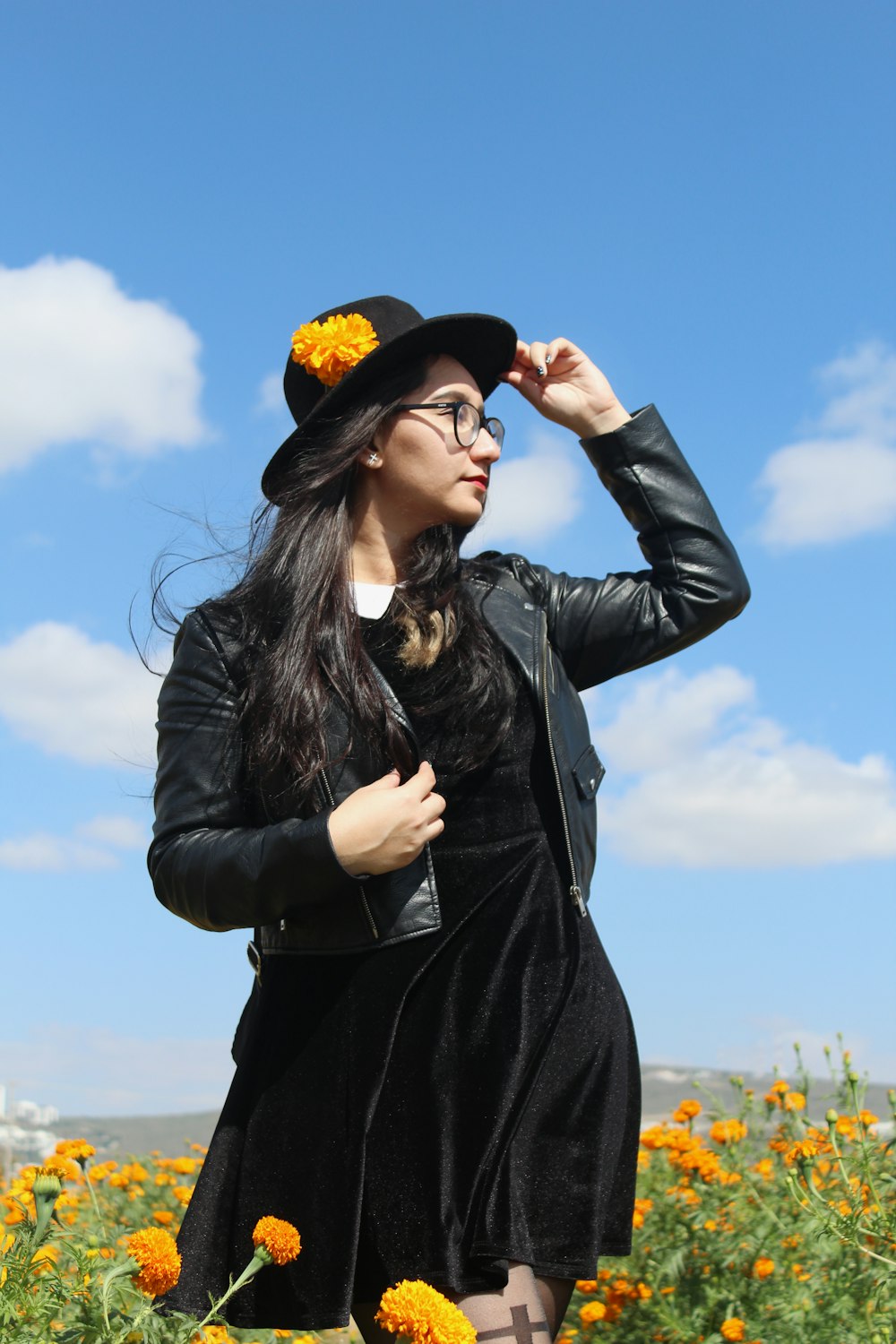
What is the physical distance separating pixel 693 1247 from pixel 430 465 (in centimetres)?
217

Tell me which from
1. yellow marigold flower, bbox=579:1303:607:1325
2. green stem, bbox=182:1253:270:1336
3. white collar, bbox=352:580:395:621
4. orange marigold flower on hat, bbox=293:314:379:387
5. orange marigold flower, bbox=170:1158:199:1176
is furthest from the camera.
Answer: orange marigold flower, bbox=170:1158:199:1176

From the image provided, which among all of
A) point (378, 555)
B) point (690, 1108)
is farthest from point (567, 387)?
point (690, 1108)

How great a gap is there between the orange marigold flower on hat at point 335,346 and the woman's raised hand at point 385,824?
83 centimetres

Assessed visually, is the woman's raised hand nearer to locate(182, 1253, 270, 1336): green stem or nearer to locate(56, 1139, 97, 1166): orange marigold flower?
locate(182, 1253, 270, 1336): green stem

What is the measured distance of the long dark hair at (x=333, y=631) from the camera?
2.12 metres

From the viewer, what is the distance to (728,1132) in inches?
143

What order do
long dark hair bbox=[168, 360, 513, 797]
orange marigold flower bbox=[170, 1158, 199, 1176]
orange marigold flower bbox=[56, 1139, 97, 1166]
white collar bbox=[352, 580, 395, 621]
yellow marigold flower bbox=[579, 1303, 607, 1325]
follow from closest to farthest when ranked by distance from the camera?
long dark hair bbox=[168, 360, 513, 797]
white collar bbox=[352, 580, 395, 621]
orange marigold flower bbox=[56, 1139, 97, 1166]
yellow marigold flower bbox=[579, 1303, 607, 1325]
orange marigold flower bbox=[170, 1158, 199, 1176]

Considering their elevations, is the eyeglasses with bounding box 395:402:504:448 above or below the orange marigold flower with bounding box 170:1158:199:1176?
above

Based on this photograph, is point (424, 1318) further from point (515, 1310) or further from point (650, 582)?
point (650, 582)

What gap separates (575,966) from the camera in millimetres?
2105

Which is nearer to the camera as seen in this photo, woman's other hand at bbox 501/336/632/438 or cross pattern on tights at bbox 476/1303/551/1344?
cross pattern on tights at bbox 476/1303/551/1344

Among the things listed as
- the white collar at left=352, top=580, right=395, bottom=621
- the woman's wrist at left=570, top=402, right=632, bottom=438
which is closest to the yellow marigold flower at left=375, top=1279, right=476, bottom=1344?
the white collar at left=352, top=580, right=395, bottom=621

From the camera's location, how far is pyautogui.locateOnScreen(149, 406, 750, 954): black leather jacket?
6.55 feet

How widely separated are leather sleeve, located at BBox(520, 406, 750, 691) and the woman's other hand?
39 mm
